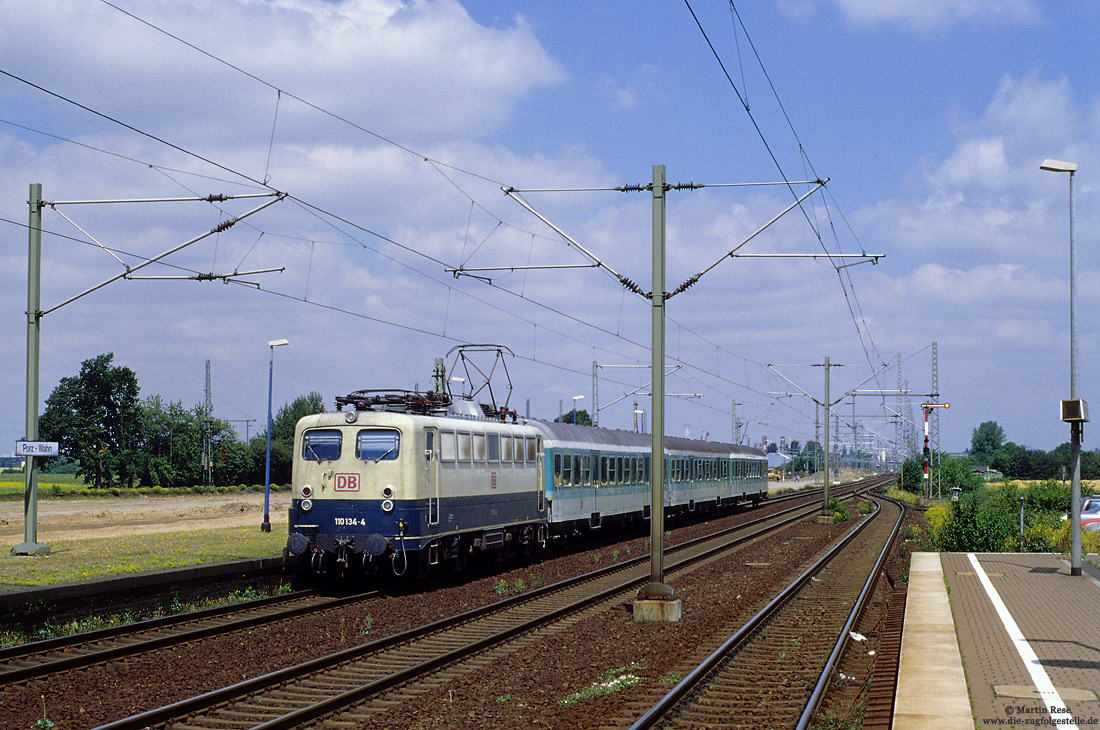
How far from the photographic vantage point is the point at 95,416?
92375mm

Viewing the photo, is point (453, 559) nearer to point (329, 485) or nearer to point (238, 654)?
point (329, 485)

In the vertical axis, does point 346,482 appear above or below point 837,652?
above

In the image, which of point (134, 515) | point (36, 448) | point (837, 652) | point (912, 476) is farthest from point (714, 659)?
point (912, 476)

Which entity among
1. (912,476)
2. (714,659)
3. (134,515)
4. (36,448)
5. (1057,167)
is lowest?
(134,515)

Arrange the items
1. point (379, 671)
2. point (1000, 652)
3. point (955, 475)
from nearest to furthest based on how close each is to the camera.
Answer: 1. point (1000, 652)
2. point (379, 671)
3. point (955, 475)

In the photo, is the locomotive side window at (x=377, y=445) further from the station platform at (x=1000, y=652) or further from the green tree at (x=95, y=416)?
the green tree at (x=95, y=416)

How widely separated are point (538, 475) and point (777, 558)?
670 cm

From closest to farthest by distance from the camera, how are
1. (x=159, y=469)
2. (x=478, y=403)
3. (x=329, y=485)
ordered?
(x=329, y=485), (x=478, y=403), (x=159, y=469)

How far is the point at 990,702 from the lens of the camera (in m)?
9.61

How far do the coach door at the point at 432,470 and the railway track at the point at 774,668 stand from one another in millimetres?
6122

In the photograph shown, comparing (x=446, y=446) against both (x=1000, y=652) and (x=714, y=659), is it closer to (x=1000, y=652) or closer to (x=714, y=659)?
(x=714, y=659)

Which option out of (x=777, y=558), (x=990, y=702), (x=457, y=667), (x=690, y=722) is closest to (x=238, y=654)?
(x=457, y=667)

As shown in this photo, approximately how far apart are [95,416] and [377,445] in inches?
3219

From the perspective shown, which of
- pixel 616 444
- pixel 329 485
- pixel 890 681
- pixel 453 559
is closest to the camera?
pixel 890 681
